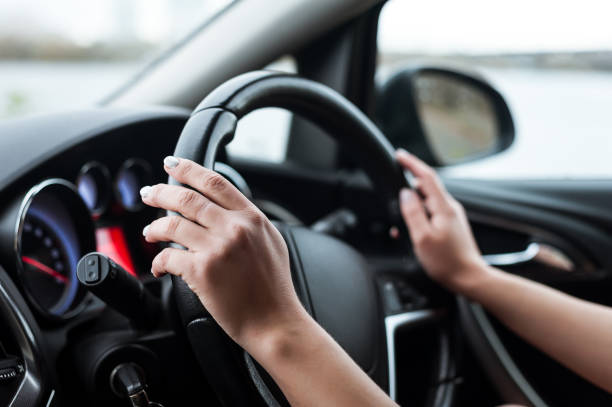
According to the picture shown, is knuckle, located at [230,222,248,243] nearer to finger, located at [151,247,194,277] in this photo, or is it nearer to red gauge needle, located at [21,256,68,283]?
finger, located at [151,247,194,277]

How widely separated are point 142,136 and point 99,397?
1.90ft

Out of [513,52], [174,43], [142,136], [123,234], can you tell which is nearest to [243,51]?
[174,43]

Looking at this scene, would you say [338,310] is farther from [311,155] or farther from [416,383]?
[311,155]

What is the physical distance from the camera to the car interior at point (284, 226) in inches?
34.0

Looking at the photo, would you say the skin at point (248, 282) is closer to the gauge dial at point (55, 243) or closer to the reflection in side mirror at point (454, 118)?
the gauge dial at point (55, 243)

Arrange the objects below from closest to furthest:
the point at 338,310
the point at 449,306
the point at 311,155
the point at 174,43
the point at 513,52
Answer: the point at 338,310 → the point at 449,306 → the point at 174,43 → the point at 311,155 → the point at 513,52

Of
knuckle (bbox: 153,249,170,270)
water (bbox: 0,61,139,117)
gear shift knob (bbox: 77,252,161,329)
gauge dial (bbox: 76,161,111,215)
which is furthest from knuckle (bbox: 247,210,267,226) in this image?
water (bbox: 0,61,139,117)

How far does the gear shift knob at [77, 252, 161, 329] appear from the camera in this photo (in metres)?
0.76

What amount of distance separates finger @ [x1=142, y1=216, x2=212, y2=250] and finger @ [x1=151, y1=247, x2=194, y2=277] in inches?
0.4

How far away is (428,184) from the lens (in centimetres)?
134

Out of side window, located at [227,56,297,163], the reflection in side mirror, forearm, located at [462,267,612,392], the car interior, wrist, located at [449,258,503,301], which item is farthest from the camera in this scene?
the reflection in side mirror

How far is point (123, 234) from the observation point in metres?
1.37

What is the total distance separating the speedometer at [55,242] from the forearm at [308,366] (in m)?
0.42

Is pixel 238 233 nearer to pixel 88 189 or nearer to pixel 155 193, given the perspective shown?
pixel 155 193
